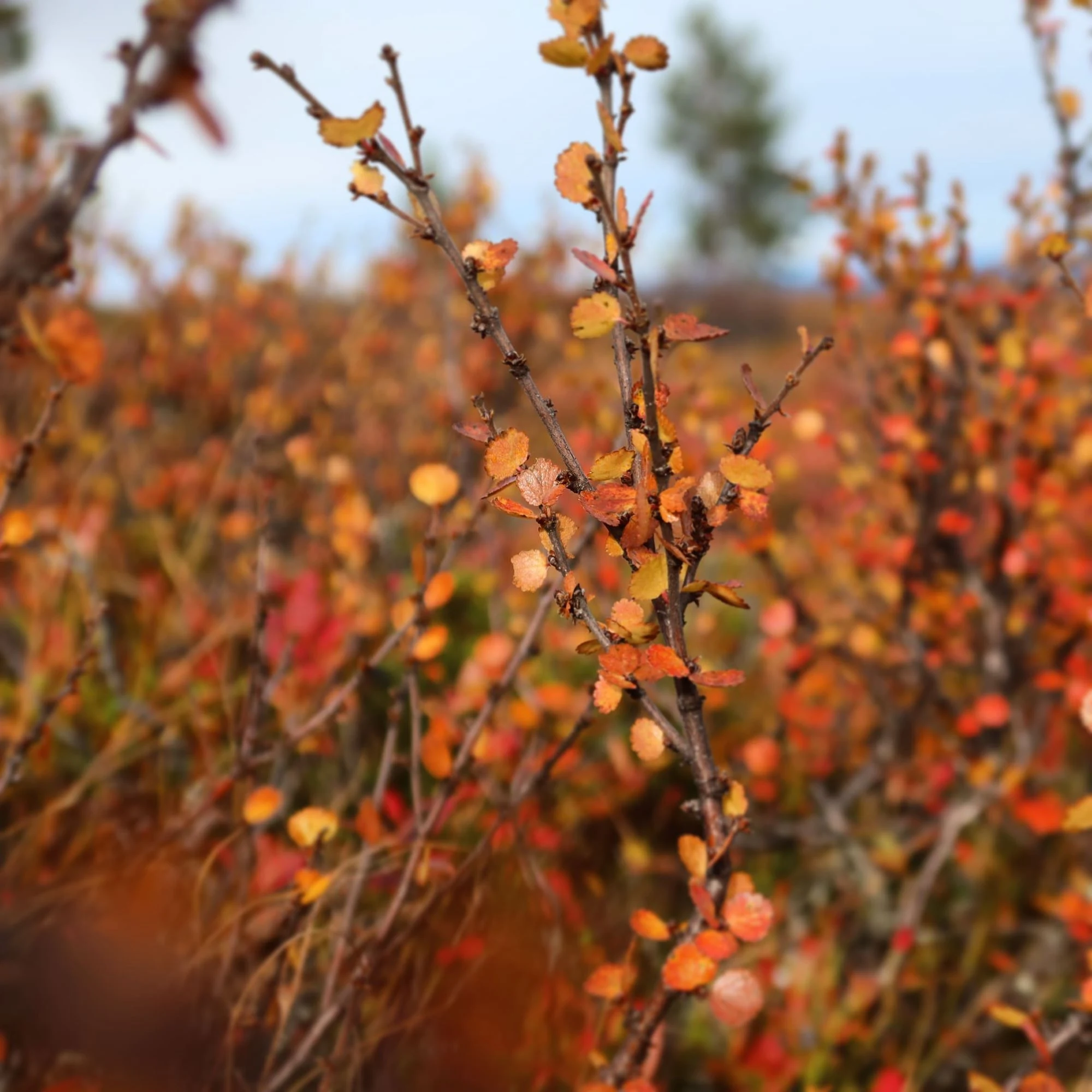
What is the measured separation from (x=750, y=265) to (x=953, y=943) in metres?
26.4

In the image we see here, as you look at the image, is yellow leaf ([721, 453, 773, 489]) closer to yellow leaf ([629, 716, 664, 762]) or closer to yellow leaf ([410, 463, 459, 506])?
yellow leaf ([629, 716, 664, 762])

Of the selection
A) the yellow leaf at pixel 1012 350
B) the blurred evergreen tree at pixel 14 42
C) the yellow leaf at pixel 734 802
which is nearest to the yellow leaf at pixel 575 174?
the yellow leaf at pixel 734 802

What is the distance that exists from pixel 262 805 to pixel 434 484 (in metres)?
0.49

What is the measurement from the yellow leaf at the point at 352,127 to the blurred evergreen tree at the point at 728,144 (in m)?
26.2

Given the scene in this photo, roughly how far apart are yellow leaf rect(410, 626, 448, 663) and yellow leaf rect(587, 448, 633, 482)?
65 cm

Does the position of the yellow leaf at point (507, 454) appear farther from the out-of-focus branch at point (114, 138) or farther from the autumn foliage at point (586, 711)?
the out-of-focus branch at point (114, 138)

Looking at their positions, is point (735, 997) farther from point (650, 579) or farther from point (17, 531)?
point (17, 531)

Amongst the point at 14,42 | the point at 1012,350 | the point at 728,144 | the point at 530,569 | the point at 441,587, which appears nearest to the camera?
the point at 530,569

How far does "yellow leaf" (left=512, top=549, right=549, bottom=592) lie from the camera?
0.88 meters

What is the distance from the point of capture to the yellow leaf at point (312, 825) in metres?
1.23

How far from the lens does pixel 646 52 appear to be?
793mm

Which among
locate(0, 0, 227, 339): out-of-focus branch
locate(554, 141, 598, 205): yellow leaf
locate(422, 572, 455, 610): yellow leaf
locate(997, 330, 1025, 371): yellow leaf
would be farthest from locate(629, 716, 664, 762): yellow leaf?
locate(997, 330, 1025, 371): yellow leaf

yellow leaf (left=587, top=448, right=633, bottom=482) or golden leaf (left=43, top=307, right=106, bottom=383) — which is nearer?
yellow leaf (left=587, top=448, right=633, bottom=482)

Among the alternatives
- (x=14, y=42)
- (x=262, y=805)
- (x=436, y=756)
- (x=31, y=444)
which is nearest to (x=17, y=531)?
(x=31, y=444)
